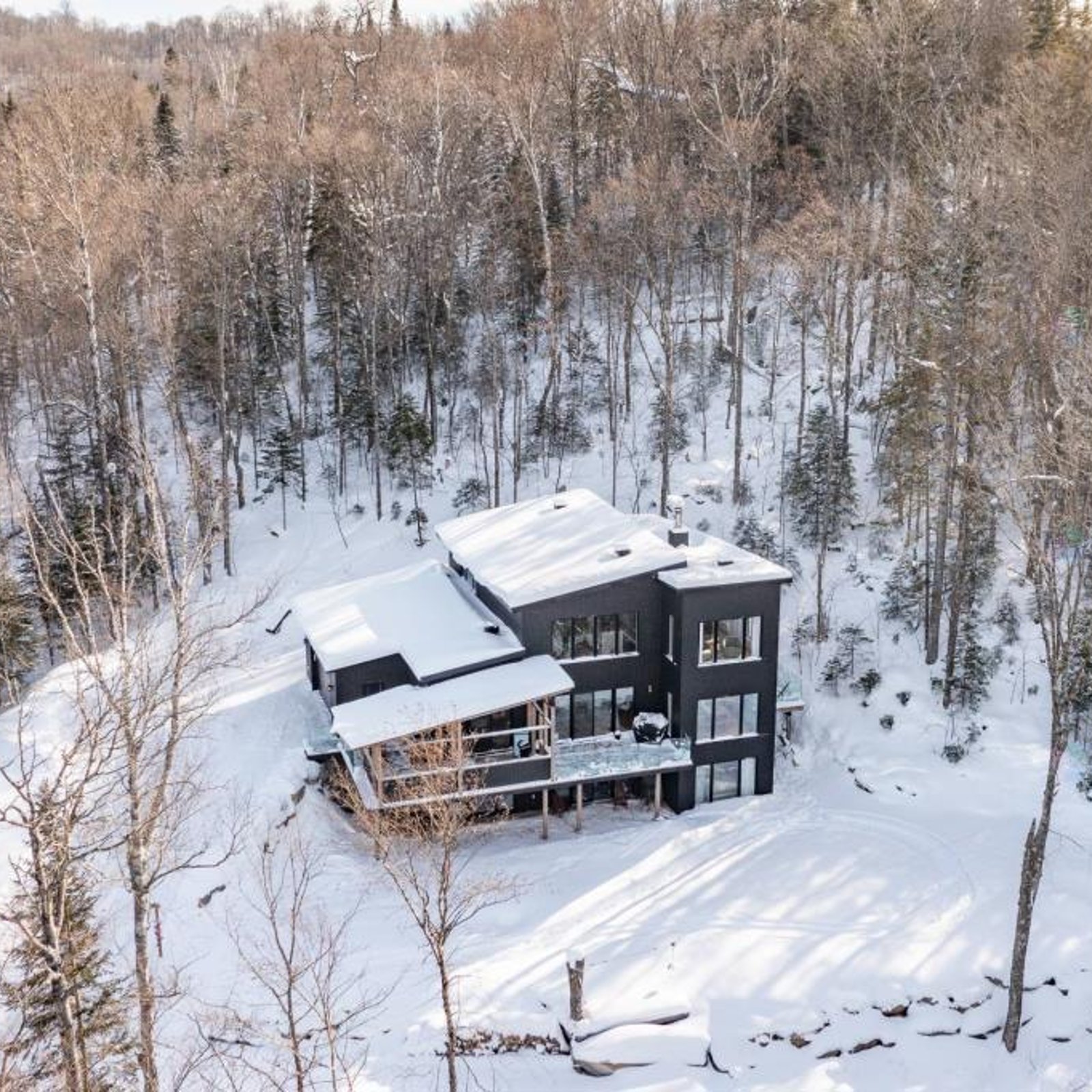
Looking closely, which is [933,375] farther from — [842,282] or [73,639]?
[73,639]

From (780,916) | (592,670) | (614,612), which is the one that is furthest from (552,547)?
(780,916)

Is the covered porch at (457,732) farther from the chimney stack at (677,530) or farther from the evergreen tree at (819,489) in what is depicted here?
the evergreen tree at (819,489)

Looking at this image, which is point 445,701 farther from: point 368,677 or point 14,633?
point 14,633

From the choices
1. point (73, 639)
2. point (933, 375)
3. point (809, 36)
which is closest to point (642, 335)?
point (809, 36)

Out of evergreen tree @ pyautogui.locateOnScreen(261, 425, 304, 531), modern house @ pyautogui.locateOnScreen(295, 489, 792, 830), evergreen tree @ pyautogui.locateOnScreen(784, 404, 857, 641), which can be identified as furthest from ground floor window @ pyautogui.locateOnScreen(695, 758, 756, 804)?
evergreen tree @ pyautogui.locateOnScreen(261, 425, 304, 531)

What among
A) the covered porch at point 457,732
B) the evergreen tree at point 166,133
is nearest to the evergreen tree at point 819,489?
the covered porch at point 457,732

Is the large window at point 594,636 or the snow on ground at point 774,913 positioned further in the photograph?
the large window at point 594,636
